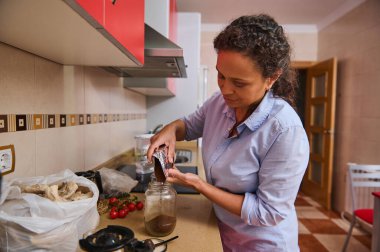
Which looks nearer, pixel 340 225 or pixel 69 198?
pixel 69 198

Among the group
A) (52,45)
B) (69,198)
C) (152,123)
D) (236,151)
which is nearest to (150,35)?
(52,45)

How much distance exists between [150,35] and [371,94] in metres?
2.62

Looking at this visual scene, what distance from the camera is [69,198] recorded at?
0.65m

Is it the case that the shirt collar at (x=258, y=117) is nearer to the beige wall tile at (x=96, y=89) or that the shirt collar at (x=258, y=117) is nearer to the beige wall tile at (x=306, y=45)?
the beige wall tile at (x=96, y=89)

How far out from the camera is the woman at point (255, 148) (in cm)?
75

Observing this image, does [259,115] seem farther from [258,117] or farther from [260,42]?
[260,42]

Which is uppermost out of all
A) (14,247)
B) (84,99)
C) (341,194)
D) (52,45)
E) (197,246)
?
(52,45)

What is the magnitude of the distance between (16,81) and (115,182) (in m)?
0.57

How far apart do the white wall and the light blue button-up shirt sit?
1.88 metres

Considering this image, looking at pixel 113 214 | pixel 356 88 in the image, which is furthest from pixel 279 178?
pixel 356 88

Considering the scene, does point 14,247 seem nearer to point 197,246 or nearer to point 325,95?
point 197,246

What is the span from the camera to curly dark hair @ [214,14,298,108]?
73 centimetres

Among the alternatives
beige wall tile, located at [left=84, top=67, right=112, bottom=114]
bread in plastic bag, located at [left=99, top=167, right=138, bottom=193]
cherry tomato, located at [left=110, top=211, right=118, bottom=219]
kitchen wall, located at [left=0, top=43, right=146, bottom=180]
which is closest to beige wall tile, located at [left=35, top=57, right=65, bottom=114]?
kitchen wall, located at [left=0, top=43, right=146, bottom=180]

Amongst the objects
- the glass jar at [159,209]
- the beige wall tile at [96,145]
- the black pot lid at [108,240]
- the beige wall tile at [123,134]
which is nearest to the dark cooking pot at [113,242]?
the black pot lid at [108,240]
